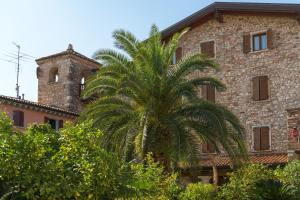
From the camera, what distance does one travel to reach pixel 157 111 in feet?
67.8

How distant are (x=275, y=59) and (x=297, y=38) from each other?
1.68m

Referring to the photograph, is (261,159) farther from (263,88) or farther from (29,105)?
(29,105)

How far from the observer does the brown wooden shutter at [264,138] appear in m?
31.8

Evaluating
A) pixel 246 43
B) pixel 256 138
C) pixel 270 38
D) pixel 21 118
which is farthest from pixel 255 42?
pixel 21 118

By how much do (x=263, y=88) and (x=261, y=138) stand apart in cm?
284

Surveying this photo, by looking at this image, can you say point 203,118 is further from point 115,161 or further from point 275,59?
point 275,59

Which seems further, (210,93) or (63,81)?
(63,81)

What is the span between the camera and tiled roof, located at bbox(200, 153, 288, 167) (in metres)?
29.9

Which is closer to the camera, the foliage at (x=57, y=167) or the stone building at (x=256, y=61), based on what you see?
the foliage at (x=57, y=167)

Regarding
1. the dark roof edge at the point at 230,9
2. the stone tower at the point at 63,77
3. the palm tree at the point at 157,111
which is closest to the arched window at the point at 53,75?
the stone tower at the point at 63,77

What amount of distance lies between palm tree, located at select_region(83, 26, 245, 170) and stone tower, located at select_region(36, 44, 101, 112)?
20.5 metres

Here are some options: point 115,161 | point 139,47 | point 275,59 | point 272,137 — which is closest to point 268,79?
point 275,59

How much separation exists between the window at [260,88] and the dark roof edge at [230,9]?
3.86 metres

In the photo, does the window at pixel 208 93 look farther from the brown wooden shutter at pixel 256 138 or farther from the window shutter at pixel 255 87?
the brown wooden shutter at pixel 256 138
